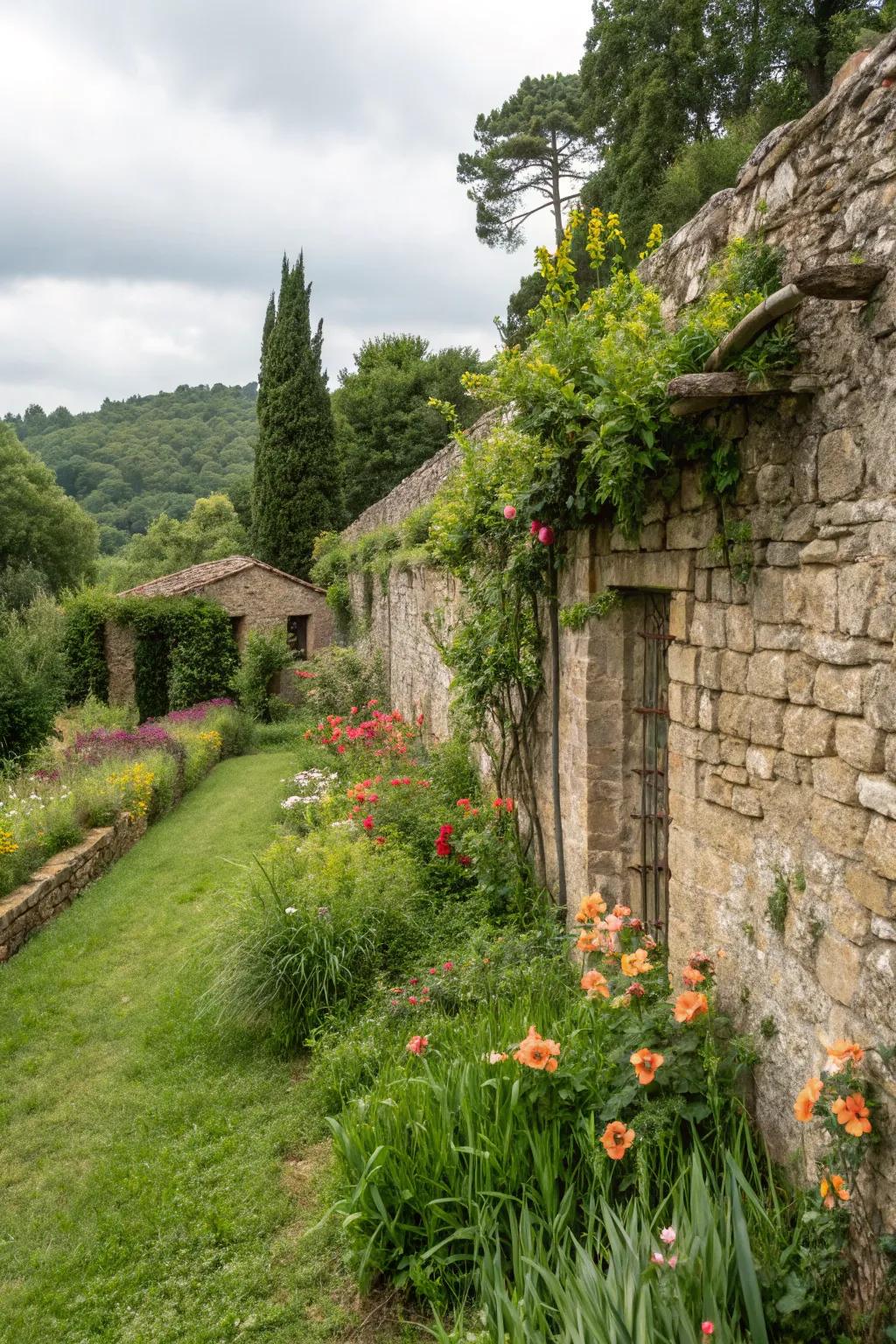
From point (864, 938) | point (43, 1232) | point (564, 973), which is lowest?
point (43, 1232)

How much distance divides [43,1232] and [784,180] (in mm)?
5217

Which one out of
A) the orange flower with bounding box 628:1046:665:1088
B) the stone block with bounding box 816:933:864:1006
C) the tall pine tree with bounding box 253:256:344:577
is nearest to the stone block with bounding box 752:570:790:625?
the stone block with bounding box 816:933:864:1006

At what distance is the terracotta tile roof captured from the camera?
18578 millimetres

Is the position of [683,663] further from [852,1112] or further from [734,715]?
[852,1112]

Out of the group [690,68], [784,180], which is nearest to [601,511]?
[784,180]

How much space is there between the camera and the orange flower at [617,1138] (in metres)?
2.85

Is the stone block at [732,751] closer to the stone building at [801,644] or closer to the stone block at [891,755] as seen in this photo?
the stone building at [801,644]

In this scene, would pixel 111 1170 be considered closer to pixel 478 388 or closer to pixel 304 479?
pixel 478 388

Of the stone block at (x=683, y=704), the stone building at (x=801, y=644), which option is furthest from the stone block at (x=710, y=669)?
the stone block at (x=683, y=704)

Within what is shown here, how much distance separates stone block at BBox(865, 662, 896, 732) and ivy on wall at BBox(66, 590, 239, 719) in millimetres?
16286

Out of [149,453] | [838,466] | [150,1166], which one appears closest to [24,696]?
[150,1166]

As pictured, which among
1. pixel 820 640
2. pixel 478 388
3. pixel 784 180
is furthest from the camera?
pixel 478 388

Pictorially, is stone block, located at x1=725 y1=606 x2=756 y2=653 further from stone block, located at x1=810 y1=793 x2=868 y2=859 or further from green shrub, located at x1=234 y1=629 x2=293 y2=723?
green shrub, located at x1=234 y1=629 x2=293 y2=723

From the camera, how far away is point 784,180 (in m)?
3.03
